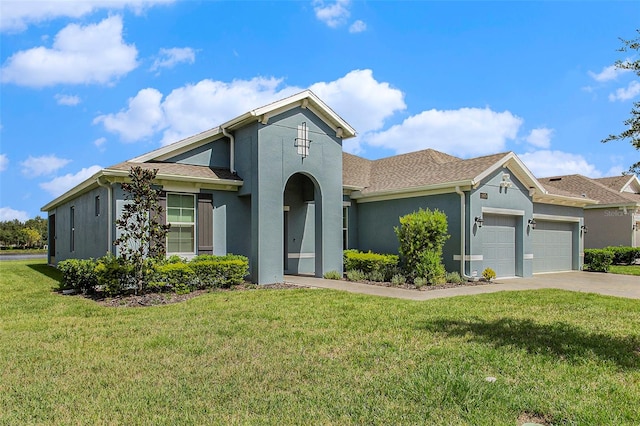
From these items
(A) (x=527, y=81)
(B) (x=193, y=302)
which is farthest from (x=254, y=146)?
(A) (x=527, y=81)

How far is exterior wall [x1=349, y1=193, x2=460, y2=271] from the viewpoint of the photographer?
1534 cm

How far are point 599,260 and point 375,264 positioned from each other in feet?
41.0

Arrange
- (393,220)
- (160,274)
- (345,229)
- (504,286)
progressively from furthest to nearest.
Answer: (345,229) < (393,220) < (504,286) < (160,274)

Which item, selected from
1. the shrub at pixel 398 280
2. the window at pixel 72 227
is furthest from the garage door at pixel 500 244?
the window at pixel 72 227

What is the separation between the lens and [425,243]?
1425cm

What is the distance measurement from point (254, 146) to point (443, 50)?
637 cm

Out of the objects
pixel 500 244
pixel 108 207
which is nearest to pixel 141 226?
pixel 108 207

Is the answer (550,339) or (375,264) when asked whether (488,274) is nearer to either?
(375,264)

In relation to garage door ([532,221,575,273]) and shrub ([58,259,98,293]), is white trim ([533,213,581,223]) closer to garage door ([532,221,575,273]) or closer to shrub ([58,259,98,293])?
garage door ([532,221,575,273])

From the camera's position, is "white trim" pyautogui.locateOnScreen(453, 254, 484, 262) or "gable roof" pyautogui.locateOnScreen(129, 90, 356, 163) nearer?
"gable roof" pyautogui.locateOnScreen(129, 90, 356, 163)

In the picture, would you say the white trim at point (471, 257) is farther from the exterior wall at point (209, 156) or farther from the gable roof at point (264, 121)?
the exterior wall at point (209, 156)

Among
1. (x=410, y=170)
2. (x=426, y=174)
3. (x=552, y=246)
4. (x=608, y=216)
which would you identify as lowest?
(x=552, y=246)

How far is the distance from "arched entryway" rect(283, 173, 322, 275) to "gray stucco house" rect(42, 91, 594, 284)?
1.6 inches

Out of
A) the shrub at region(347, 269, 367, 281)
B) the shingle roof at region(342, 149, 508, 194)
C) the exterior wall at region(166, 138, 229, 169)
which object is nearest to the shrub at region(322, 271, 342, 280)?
the shrub at region(347, 269, 367, 281)
